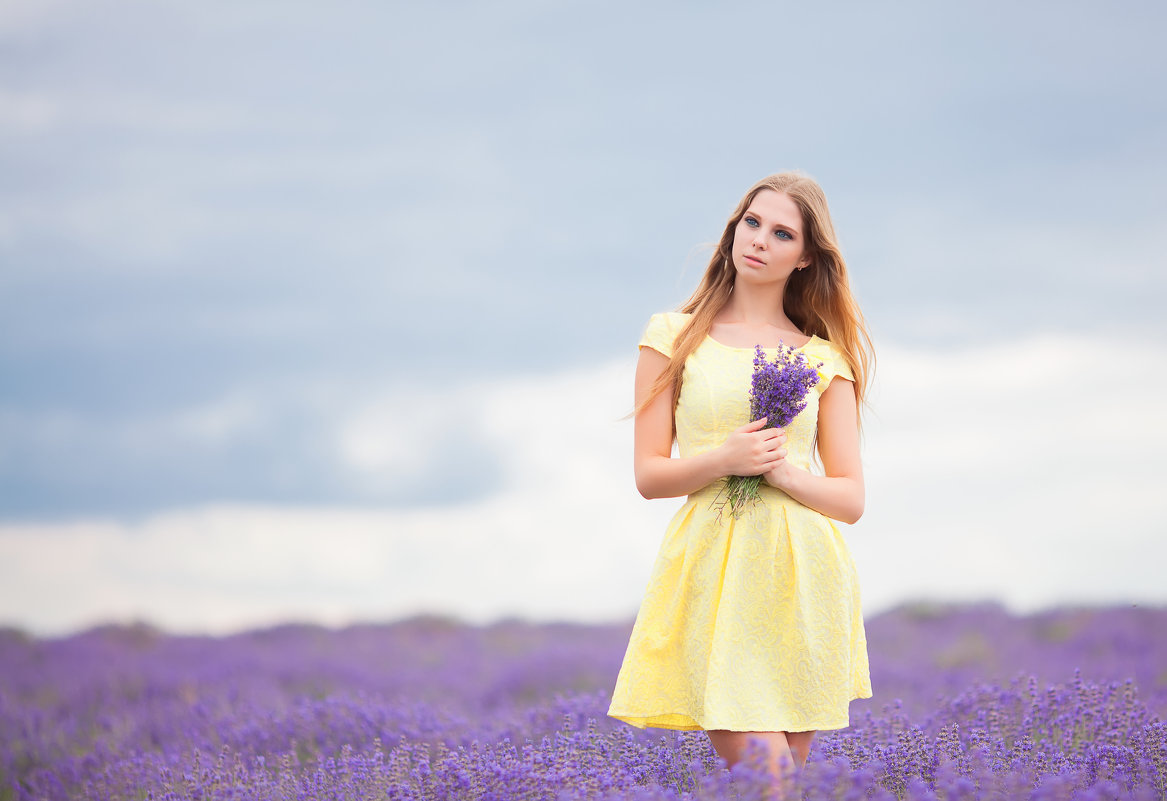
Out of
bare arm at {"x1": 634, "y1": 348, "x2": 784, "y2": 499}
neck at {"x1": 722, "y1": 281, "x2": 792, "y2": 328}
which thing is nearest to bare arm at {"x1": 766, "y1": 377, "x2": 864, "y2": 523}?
bare arm at {"x1": 634, "y1": 348, "x2": 784, "y2": 499}

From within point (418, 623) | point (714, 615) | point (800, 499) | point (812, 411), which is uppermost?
point (812, 411)

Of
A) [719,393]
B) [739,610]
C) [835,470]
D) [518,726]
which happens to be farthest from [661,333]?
[518,726]

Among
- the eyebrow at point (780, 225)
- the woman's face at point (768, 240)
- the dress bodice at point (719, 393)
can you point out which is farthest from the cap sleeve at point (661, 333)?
the eyebrow at point (780, 225)

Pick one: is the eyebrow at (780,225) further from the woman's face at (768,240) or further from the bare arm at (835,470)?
the bare arm at (835,470)

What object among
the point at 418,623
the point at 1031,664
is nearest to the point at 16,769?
the point at 1031,664

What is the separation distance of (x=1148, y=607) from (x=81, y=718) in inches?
444

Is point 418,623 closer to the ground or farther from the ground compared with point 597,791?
closer to the ground

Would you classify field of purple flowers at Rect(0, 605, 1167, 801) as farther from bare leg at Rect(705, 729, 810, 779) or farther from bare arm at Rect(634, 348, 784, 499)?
bare arm at Rect(634, 348, 784, 499)

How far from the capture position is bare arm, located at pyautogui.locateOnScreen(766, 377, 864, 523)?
3453 mm

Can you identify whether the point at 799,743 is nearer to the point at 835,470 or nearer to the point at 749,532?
the point at 749,532

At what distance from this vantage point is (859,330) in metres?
4.01

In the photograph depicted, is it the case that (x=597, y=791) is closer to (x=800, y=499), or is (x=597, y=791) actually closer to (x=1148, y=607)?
(x=800, y=499)

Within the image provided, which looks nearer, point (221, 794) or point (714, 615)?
point (714, 615)

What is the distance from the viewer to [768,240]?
373 centimetres
